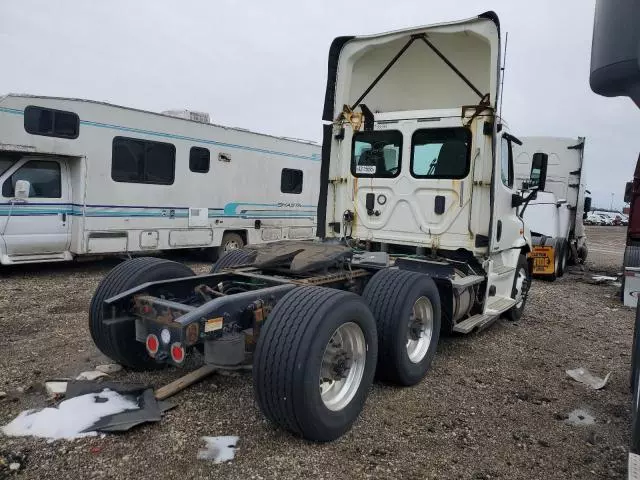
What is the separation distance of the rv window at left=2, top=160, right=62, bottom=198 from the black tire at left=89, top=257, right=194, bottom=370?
16.9ft

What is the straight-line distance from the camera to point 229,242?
11.5m

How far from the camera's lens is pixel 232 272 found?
15.0ft

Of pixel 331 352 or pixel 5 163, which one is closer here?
pixel 331 352

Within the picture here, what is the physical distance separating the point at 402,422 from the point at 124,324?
7.51 ft

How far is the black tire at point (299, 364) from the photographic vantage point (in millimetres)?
3107

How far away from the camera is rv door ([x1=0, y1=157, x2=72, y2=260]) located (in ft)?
27.1

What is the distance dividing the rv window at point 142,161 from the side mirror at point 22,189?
4.63ft

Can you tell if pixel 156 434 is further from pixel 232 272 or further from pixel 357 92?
pixel 357 92

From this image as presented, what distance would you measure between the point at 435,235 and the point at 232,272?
8.41 ft

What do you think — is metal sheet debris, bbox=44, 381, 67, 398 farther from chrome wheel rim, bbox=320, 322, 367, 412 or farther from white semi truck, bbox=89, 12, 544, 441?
chrome wheel rim, bbox=320, 322, 367, 412

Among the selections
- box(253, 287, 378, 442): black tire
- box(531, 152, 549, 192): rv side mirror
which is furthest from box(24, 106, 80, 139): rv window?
box(531, 152, 549, 192): rv side mirror

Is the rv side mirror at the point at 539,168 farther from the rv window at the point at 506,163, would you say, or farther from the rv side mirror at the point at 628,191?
the rv side mirror at the point at 628,191

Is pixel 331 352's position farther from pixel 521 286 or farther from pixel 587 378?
pixel 521 286

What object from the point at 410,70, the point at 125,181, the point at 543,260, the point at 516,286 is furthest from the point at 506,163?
the point at 125,181
